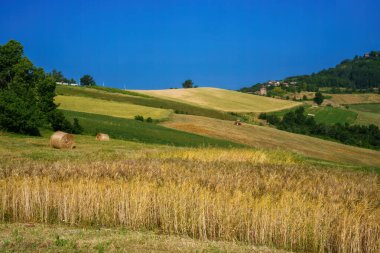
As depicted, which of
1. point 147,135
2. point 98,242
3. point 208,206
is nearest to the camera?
point 98,242

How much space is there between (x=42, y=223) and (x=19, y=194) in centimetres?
126

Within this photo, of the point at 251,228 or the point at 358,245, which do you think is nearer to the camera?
the point at 358,245

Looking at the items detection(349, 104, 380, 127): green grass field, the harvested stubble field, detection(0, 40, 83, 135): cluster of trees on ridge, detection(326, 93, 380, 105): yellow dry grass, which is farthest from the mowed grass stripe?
detection(326, 93, 380, 105): yellow dry grass

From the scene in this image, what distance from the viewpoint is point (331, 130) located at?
287ft

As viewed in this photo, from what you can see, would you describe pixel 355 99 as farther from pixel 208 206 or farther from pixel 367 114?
pixel 208 206

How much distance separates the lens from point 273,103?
123375 mm

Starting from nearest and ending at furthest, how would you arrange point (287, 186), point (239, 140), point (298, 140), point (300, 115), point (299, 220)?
point (299, 220), point (287, 186), point (239, 140), point (298, 140), point (300, 115)

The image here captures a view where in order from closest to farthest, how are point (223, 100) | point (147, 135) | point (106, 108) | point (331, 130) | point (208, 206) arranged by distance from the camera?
point (208, 206) → point (147, 135) → point (106, 108) → point (331, 130) → point (223, 100)

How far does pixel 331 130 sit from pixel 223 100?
35688 mm

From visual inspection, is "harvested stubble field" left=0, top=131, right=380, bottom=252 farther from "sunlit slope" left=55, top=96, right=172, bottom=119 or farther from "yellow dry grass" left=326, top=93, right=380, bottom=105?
"yellow dry grass" left=326, top=93, right=380, bottom=105

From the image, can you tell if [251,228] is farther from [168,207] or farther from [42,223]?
[42,223]

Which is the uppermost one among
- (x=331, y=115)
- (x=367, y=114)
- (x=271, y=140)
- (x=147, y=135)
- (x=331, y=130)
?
(x=367, y=114)

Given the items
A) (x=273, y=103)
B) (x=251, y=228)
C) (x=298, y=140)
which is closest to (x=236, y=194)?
(x=251, y=228)

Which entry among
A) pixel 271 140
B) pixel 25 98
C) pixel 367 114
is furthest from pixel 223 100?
pixel 25 98
